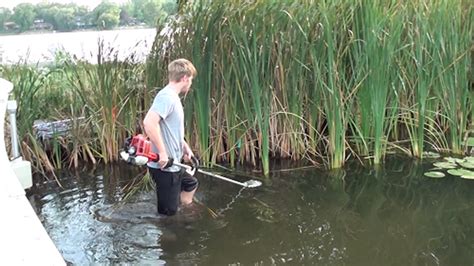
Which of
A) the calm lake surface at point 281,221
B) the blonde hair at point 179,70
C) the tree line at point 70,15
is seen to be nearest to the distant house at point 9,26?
the tree line at point 70,15

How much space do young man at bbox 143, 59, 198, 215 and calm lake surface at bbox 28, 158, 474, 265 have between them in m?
0.29

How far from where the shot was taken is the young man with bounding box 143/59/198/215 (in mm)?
4246

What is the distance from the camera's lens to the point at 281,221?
4801 millimetres

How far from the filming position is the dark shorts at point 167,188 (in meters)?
4.42

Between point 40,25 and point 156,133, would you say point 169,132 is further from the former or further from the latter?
point 40,25

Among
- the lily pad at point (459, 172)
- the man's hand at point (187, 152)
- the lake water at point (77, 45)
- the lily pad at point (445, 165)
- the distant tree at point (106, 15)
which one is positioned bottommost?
the lily pad at point (445, 165)

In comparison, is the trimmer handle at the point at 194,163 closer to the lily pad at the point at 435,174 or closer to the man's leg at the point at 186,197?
the man's leg at the point at 186,197

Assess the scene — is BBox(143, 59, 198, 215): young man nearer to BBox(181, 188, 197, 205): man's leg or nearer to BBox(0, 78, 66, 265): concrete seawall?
BBox(181, 188, 197, 205): man's leg

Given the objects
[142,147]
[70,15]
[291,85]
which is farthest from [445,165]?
[70,15]

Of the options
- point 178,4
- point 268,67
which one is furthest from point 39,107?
point 268,67

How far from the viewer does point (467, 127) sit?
6.66m

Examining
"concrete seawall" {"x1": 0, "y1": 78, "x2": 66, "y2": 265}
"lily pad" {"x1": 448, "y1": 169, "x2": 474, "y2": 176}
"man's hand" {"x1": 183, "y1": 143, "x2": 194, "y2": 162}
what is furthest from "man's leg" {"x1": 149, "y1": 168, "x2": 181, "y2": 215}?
"lily pad" {"x1": 448, "y1": 169, "x2": 474, "y2": 176}

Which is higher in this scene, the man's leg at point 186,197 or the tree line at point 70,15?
the tree line at point 70,15

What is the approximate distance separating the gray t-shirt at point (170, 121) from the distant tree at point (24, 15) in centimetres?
430
